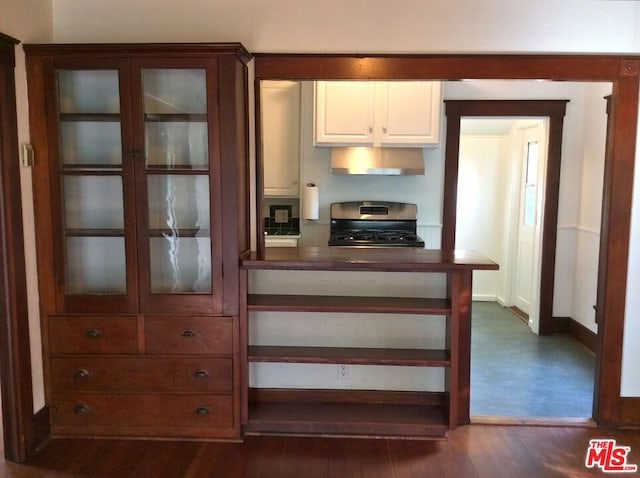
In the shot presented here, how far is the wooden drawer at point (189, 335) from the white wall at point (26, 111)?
1.85ft

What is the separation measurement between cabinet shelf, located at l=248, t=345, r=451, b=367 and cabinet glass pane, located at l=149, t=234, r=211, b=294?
49 centimetres

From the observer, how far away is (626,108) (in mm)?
2787

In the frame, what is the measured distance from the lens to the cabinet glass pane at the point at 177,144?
269 centimetres

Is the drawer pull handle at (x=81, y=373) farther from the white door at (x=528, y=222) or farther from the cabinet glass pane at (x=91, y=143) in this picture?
the white door at (x=528, y=222)

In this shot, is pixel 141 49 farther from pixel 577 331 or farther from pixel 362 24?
pixel 577 331

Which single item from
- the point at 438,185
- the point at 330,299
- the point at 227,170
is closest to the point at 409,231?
the point at 438,185

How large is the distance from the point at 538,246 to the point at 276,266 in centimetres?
300

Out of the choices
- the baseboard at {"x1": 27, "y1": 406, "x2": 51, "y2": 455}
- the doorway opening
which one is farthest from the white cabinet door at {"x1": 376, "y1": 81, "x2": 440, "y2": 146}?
the baseboard at {"x1": 27, "y1": 406, "x2": 51, "y2": 455}

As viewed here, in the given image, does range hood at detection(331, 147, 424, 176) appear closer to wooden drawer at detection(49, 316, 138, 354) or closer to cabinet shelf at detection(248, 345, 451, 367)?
cabinet shelf at detection(248, 345, 451, 367)

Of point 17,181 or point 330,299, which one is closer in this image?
point 17,181

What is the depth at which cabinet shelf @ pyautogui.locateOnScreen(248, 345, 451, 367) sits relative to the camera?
280 centimetres

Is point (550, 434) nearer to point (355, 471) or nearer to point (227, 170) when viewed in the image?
point (355, 471)

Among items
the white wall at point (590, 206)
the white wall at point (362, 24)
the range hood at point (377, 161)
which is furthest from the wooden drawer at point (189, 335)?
the white wall at point (590, 206)

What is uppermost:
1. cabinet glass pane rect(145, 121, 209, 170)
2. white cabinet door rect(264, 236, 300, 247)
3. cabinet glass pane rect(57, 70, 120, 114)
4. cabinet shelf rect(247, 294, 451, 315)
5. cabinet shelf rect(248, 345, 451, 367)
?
cabinet glass pane rect(57, 70, 120, 114)
